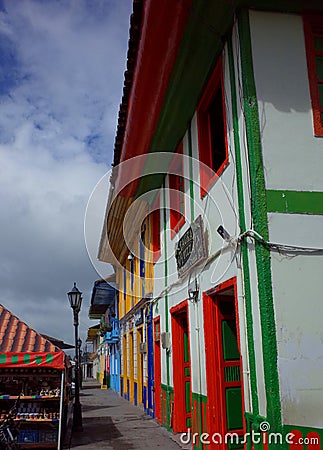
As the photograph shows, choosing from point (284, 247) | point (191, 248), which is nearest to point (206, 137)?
point (191, 248)

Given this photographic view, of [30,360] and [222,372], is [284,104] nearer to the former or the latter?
[222,372]

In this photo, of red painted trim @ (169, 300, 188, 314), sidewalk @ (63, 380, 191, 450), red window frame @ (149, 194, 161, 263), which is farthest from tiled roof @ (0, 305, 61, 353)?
red window frame @ (149, 194, 161, 263)

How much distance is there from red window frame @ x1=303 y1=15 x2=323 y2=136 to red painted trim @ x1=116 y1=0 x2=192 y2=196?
4.61 ft

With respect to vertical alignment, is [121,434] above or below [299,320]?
below

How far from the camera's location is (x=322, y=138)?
5879 millimetres

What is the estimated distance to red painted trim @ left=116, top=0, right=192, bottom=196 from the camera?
5891 mm

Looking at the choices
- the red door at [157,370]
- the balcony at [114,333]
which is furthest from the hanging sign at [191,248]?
the balcony at [114,333]

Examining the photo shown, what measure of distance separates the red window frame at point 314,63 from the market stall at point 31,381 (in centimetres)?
555

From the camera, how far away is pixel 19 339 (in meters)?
9.18

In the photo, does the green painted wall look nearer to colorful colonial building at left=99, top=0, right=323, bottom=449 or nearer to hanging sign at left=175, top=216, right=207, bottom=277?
colorful colonial building at left=99, top=0, right=323, bottom=449

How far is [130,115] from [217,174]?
1.70 m

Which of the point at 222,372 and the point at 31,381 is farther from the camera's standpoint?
the point at 31,381

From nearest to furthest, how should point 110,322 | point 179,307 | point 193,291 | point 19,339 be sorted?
point 193,291, point 19,339, point 179,307, point 110,322

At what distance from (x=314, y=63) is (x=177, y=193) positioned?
4.07 m
